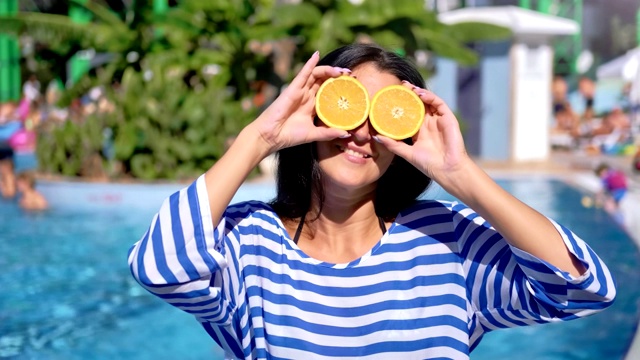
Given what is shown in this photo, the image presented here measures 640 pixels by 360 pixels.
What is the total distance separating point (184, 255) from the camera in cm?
176

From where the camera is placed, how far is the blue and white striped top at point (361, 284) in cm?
177

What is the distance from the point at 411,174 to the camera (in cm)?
214

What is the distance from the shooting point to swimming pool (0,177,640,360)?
5828mm

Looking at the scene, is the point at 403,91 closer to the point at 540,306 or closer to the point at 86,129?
the point at 540,306

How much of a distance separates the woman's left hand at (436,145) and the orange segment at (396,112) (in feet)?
0.08

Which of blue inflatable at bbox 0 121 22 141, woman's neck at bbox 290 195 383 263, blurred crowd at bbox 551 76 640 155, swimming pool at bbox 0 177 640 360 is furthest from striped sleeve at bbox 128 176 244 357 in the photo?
blurred crowd at bbox 551 76 640 155

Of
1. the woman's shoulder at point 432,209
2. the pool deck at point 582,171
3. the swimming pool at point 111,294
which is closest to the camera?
the woman's shoulder at point 432,209

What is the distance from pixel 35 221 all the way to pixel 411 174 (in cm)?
962

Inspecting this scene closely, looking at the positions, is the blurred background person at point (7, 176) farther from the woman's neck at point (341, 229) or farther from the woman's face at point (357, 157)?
the woman's face at point (357, 157)

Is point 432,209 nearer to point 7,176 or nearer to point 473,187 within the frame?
point 473,187

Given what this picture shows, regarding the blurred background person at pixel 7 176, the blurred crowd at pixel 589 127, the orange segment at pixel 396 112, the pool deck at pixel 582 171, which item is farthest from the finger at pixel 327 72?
the blurred crowd at pixel 589 127

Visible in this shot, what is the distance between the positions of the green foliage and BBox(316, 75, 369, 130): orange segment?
33.9ft

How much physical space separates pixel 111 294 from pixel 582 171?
10072 mm

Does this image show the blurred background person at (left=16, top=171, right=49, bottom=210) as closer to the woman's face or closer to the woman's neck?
the woman's neck
